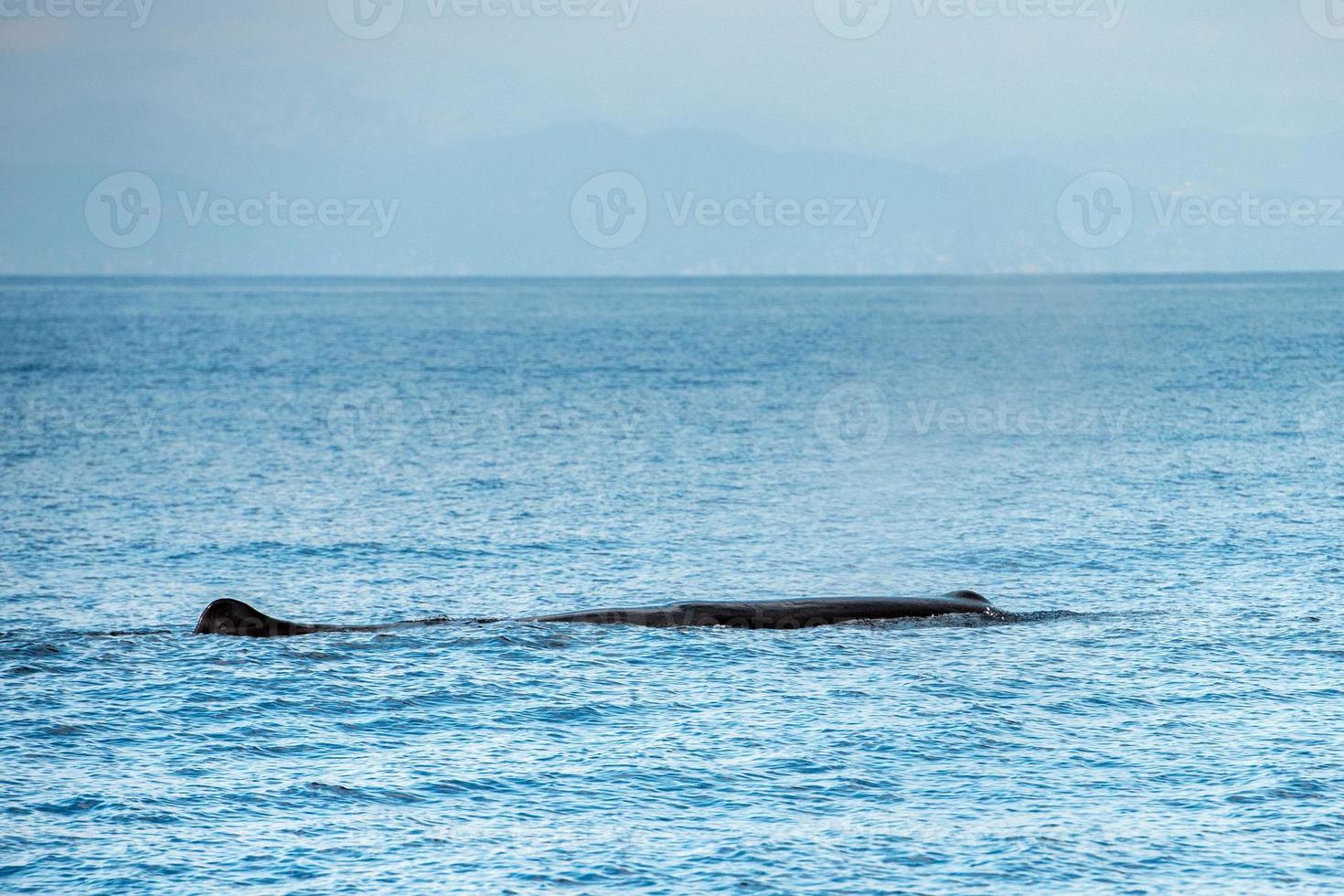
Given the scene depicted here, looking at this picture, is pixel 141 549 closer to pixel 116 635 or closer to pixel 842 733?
pixel 116 635

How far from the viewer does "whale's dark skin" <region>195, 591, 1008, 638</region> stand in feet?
103

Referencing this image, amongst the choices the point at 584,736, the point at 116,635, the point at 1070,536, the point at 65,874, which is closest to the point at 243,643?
the point at 116,635

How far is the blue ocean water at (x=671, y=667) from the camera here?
62.7 ft

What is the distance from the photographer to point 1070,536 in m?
45.0

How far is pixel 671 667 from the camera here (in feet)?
93.3

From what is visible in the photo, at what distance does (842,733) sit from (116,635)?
15760mm
